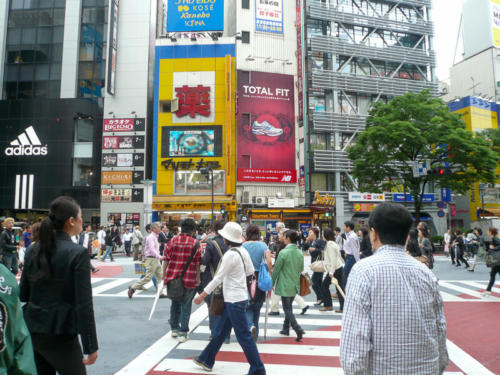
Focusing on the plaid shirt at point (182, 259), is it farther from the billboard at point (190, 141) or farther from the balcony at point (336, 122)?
the balcony at point (336, 122)

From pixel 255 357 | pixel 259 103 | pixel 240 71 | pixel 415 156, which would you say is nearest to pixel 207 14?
pixel 240 71

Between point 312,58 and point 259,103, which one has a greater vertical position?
point 312,58

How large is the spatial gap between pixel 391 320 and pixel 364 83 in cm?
3808

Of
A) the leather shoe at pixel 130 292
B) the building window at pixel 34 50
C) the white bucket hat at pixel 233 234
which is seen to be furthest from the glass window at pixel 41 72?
the white bucket hat at pixel 233 234

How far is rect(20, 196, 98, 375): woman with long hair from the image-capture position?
9.09ft

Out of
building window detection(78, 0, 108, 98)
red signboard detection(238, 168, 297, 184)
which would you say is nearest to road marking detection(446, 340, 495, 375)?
red signboard detection(238, 168, 297, 184)

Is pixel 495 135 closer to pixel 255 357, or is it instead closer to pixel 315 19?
pixel 315 19

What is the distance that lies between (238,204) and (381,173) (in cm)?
1290

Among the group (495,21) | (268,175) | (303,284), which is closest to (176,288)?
(303,284)

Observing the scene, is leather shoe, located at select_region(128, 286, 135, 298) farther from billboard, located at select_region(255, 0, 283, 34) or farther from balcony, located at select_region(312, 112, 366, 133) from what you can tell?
billboard, located at select_region(255, 0, 283, 34)

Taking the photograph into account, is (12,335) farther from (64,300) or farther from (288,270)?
(288,270)

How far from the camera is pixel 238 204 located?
3291 centimetres

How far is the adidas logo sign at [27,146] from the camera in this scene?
33844 mm

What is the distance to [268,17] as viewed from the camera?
36.4 metres
